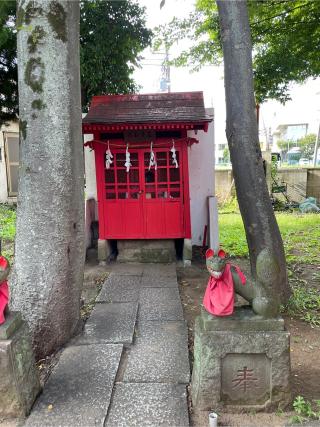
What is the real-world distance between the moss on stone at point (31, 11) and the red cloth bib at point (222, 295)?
3195mm

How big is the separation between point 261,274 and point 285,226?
29.9ft

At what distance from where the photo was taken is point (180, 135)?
7098mm

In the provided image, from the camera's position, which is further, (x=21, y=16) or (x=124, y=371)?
(x=21, y=16)

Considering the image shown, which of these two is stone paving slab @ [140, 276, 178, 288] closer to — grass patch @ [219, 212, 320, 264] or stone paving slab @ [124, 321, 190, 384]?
stone paving slab @ [124, 321, 190, 384]

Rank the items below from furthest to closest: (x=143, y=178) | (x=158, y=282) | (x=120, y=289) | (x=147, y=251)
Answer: (x=147, y=251), (x=143, y=178), (x=158, y=282), (x=120, y=289)

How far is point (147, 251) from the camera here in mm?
7438

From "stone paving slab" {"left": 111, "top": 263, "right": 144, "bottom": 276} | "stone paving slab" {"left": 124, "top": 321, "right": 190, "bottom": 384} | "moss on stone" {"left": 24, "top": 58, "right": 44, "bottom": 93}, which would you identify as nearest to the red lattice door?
"stone paving slab" {"left": 111, "top": 263, "right": 144, "bottom": 276}

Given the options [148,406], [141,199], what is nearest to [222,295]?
[148,406]

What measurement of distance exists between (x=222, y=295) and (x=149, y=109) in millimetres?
5095

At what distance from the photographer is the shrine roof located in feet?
21.3

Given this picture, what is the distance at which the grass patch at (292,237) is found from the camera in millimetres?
8133

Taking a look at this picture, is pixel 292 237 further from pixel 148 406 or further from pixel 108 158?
pixel 148 406

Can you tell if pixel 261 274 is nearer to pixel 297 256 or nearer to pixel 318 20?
pixel 297 256

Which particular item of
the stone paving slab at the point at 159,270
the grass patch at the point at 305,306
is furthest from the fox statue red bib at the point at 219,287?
the stone paving slab at the point at 159,270
